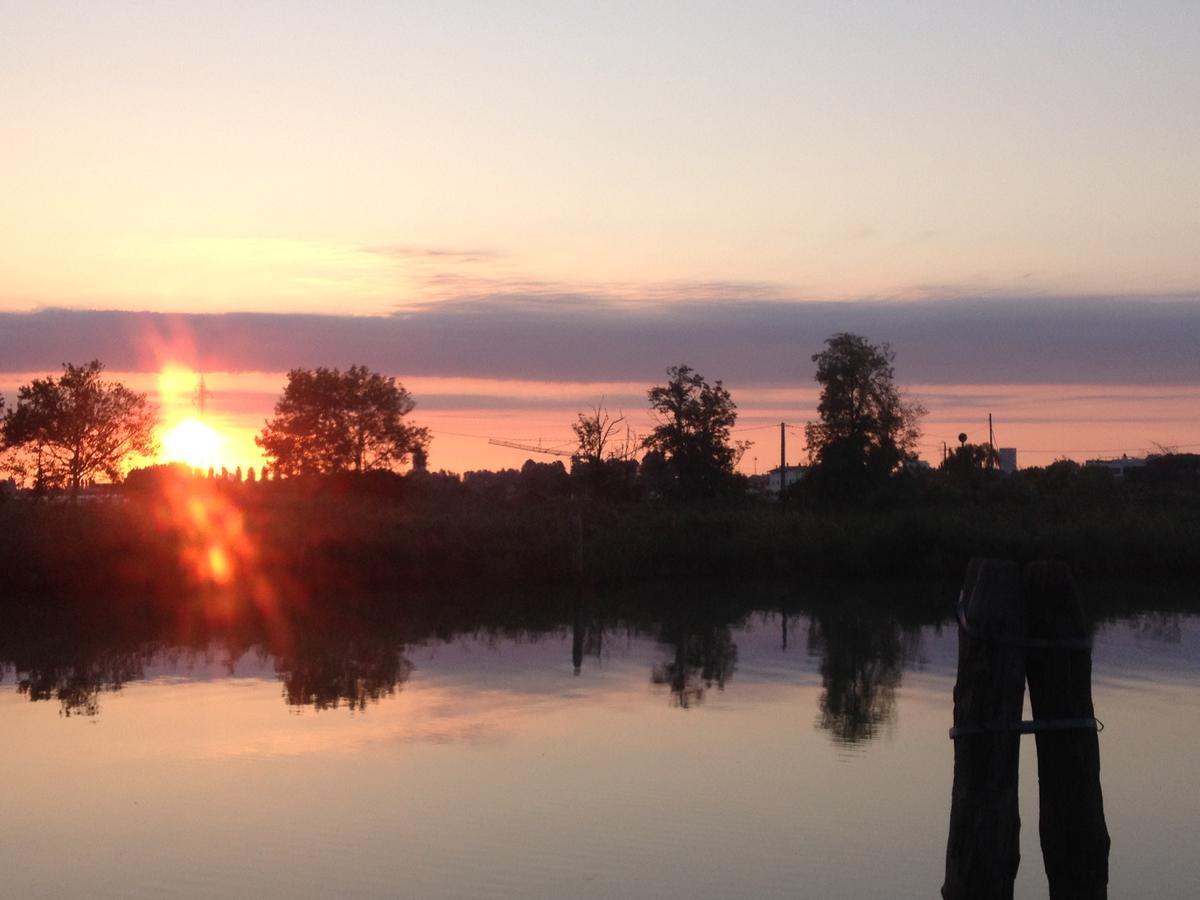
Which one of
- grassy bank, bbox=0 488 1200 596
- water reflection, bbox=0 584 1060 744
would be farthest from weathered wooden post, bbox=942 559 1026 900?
grassy bank, bbox=0 488 1200 596

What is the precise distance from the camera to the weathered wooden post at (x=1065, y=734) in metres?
4.95

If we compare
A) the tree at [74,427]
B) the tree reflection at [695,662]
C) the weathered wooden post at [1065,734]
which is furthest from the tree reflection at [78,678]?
the tree at [74,427]

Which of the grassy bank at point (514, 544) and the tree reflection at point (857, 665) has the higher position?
the grassy bank at point (514, 544)

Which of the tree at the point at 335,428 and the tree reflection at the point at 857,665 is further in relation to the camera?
→ the tree at the point at 335,428

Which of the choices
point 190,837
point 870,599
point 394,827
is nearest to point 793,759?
point 394,827

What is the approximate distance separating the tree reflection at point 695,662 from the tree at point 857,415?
36.4 m

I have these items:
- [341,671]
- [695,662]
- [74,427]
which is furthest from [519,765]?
[74,427]

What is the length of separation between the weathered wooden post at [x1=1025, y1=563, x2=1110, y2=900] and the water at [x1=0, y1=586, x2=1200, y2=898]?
8.17ft

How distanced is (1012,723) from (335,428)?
221 ft

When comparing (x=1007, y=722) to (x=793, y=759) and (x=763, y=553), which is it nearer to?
(x=793, y=759)

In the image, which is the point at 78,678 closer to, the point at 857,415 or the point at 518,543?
the point at 518,543

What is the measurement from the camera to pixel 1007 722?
4902 millimetres

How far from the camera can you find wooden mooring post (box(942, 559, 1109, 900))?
4.93 m

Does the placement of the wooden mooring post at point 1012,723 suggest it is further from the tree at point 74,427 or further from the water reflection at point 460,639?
the tree at point 74,427
